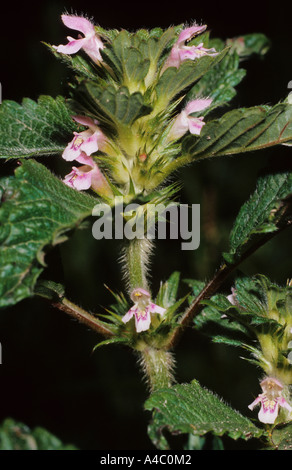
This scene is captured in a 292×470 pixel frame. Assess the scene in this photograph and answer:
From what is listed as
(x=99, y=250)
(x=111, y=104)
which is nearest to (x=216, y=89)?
(x=111, y=104)

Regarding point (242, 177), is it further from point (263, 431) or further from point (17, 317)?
point (263, 431)

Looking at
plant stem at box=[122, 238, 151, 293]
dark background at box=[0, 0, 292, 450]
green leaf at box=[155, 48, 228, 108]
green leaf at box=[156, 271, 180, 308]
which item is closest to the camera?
green leaf at box=[155, 48, 228, 108]

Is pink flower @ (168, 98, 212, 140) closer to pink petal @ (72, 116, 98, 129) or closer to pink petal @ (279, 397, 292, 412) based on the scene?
pink petal @ (72, 116, 98, 129)

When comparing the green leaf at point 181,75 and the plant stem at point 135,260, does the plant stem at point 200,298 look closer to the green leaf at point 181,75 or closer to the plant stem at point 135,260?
the plant stem at point 135,260

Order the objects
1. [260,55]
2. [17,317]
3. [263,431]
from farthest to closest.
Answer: [17,317]
[260,55]
[263,431]

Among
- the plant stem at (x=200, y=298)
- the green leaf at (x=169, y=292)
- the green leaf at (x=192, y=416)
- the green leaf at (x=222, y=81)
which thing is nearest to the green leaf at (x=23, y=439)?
the green leaf at (x=192, y=416)

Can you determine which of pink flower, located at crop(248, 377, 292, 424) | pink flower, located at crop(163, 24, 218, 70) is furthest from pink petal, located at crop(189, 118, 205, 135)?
pink flower, located at crop(248, 377, 292, 424)
